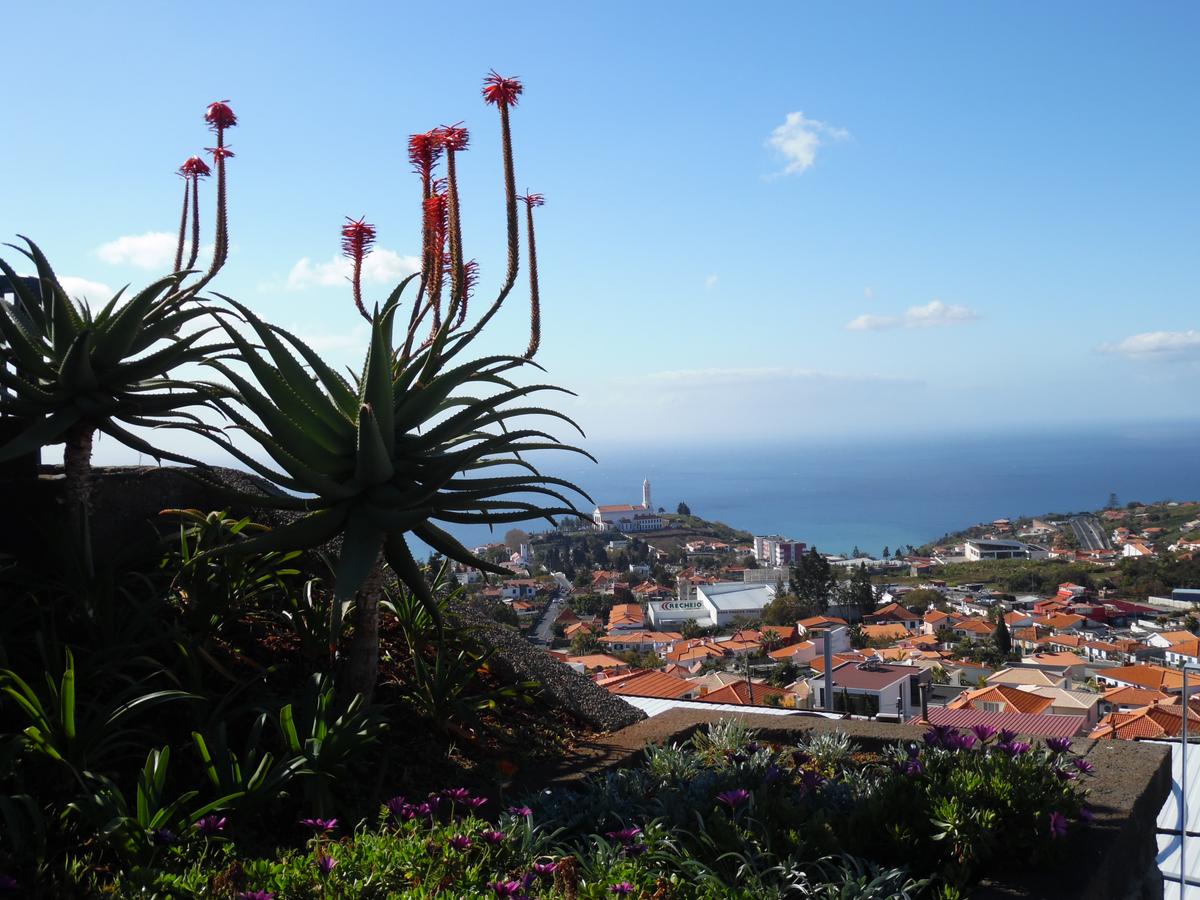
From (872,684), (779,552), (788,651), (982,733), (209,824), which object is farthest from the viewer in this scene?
(779,552)

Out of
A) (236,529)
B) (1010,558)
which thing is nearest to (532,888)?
(236,529)

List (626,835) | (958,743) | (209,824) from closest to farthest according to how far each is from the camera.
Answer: (209,824)
(626,835)
(958,743)

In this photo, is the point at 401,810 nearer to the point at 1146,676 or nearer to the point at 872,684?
the point at 872,684

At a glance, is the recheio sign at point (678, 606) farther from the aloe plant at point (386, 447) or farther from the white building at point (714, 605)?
the aloe plant at point (386, 447)

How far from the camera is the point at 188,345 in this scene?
13.3ft

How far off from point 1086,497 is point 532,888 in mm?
198484

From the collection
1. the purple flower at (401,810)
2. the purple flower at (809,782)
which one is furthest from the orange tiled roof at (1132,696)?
the purple flower at (401,810)

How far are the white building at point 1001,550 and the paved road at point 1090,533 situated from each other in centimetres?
563

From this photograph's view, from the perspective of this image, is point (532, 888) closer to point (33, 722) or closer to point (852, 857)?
point (852, 857)

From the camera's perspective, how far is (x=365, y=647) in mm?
3646

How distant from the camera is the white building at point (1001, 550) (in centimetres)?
8931

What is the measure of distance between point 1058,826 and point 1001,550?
97.7m

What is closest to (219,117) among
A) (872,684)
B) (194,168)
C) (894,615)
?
Answer: (194,168)

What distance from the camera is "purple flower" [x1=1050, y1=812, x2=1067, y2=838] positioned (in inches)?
102
